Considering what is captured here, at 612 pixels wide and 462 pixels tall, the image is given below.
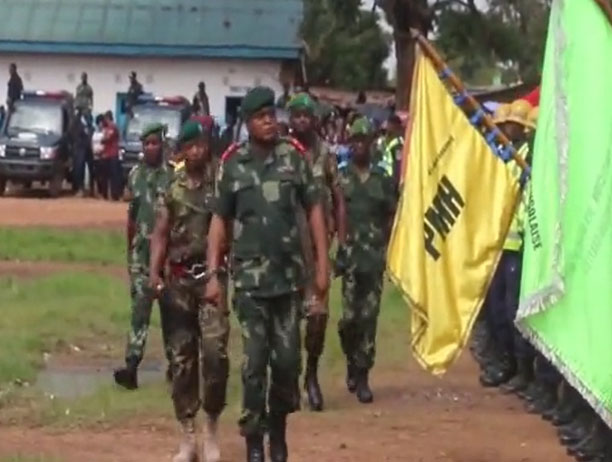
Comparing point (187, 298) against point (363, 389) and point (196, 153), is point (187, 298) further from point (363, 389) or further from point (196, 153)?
point (363, 389)

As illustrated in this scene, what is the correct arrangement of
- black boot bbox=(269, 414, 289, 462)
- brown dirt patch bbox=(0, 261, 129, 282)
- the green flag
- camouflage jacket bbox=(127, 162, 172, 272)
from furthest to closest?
brown dirt patch bbox=(0, 261, 129, 282)
camouflage jacket bbox=(127, 162, 172, 272)
black boot bbox=(269, 414, 289, 462)
the green flag

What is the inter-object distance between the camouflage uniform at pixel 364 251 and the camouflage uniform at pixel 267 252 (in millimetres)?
2945

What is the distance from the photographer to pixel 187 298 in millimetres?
10445

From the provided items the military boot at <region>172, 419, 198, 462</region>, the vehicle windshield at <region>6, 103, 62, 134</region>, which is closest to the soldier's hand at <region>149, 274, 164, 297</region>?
the military boot at <region>172, 419, 198, 462</region>

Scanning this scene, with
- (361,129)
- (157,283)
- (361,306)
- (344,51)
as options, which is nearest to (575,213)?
(157,283)

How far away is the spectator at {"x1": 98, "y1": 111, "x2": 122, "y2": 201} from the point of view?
38812 millimetres

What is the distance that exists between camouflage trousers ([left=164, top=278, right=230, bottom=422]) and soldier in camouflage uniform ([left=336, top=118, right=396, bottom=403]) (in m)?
2.50

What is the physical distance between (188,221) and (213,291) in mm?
736

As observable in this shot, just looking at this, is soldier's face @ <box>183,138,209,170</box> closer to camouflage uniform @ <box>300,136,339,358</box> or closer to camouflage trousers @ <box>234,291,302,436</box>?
camouflage uniform @ <box>300,136,339,358</box>

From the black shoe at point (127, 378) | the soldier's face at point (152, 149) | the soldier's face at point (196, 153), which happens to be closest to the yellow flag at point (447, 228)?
the soldier's face at point (196, 153)

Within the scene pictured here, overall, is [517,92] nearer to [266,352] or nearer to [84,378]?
[84,378]

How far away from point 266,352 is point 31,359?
5389 millimetres

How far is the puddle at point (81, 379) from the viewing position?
13.4 meters

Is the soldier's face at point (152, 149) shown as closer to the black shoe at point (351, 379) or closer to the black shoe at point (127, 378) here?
the black shoe at point (127, 378)
